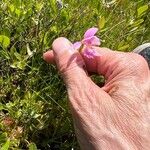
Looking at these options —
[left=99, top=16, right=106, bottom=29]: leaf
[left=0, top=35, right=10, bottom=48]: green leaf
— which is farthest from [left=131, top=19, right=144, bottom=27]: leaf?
[left=0, top=35, right=10, bottom=48]: green leaf

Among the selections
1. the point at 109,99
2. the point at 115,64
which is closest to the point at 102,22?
the point at 115,64

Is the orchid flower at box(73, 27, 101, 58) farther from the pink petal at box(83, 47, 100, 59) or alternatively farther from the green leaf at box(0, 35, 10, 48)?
the green leaf at box(0, 35, 10, 48)

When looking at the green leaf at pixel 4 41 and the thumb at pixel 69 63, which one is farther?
the green leaf at pixel 4 41

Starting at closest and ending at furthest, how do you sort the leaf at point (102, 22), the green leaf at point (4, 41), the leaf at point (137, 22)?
1. the green leaf at point (4, 41)
2. the leaf at point (102, 22)
3. the leaf at point (137, 22)

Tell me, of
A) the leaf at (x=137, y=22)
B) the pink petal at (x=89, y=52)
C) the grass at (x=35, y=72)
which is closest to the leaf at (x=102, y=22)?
the grass at (x=35, y=72)

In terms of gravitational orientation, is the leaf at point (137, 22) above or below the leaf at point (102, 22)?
below

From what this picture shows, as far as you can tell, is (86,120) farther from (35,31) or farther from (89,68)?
(35,31)

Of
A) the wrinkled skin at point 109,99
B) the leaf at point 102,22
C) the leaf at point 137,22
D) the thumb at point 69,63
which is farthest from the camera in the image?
the leaf at point 137,22

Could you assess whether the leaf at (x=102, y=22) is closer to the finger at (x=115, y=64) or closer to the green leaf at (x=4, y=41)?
the finger at (x=115, y=64)

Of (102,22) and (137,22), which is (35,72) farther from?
(137,22)
